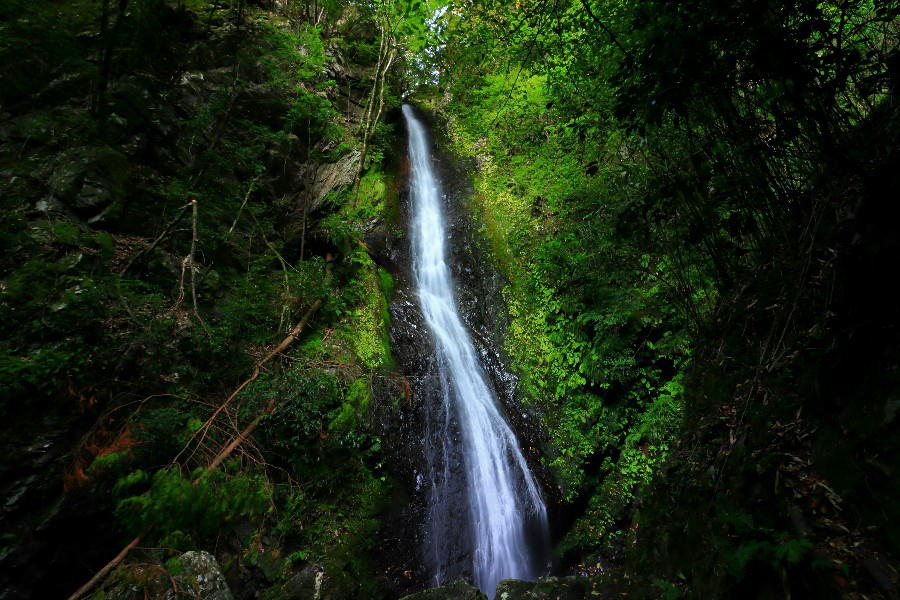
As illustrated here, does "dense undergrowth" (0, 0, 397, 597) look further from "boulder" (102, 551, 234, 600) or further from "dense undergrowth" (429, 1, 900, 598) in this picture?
"dense undergrowth" (429, 1, 900, 598)

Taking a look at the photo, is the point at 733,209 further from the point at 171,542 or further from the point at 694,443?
the point at 171,542

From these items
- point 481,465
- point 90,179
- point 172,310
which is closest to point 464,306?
point 481,465

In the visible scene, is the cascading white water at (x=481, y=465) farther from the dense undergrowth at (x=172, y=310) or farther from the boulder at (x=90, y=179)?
the boulder at (x=90, y=179)

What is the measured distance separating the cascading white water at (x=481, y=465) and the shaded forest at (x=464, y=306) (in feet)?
1.27

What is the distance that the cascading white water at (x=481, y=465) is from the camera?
18.5ft

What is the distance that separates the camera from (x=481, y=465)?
6410mm

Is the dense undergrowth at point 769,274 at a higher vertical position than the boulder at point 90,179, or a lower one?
lower

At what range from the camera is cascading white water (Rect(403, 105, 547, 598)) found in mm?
5641

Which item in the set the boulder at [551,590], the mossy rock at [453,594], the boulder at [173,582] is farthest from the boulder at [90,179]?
the boulder at [551,590]

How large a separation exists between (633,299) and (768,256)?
3.39 metres

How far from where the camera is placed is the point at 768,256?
103 inches

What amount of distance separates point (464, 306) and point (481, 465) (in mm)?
3810

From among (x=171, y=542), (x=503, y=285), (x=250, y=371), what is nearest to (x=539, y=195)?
(x=503, y=285)

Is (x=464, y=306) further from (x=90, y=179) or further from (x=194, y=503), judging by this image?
(x=90, y=179)
